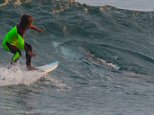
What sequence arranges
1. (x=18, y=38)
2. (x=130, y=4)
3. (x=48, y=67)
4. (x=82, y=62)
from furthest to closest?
(x=130, y=4)
(x=82, y=62)
(x=48, y=67)
(x=18, y=38)

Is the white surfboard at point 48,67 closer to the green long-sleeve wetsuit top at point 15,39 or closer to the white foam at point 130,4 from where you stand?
the green long-sleeve wetsuit top at point 15,39

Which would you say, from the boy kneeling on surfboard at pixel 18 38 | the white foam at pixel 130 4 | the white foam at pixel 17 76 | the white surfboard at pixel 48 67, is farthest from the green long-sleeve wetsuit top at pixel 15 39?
the white foam at pixel 130 4

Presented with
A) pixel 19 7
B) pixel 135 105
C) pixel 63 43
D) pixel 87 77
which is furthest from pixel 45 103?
pixel 19 7

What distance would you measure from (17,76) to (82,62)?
3530mm

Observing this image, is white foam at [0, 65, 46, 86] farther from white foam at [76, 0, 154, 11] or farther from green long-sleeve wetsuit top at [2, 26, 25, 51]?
white foam at [76, 0, 154, 11]

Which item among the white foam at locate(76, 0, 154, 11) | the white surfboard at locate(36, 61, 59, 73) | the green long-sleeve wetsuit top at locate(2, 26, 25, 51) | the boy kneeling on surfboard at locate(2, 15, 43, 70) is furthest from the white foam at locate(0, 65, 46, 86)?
the white foam at locate(76, 0, 154, 11)

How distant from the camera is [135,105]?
11680mm

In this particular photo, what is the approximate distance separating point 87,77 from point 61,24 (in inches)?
221

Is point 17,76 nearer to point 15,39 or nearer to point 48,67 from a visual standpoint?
point 15,39

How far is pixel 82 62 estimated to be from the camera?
16.0 m

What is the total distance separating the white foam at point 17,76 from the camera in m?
12.6

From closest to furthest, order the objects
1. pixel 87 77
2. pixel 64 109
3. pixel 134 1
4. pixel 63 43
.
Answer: pixel 64 109
pixel 87 77
pixel 63 43
pixel 134 1

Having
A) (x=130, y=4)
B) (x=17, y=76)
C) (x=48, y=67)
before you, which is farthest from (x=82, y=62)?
(x=130, y=4)

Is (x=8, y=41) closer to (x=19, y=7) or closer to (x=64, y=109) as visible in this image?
(x=64, y=109)
